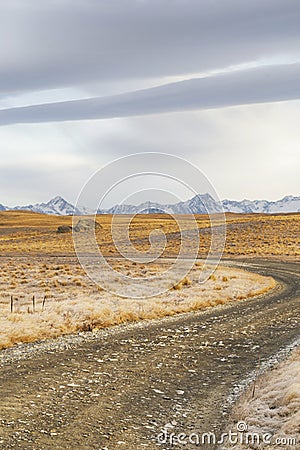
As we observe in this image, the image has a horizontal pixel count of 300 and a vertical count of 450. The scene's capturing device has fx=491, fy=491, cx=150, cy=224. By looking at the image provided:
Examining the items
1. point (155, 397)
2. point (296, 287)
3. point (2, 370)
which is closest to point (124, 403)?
point (155, 397)

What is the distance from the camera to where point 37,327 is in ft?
48.6

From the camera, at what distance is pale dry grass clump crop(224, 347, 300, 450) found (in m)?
7.02

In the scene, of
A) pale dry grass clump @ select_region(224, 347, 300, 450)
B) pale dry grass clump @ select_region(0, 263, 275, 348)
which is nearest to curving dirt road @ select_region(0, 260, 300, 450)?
pale dry grass clump @ select_region(224, 347, 300, 450)

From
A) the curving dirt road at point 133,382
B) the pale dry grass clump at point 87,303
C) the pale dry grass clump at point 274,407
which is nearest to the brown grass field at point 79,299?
the pale dry grass clump at point 87,303

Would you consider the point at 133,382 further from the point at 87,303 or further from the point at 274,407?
the point at 87,303

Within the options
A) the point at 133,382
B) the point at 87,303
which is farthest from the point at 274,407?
the point at 87,303

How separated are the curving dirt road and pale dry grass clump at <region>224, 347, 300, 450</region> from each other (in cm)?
49

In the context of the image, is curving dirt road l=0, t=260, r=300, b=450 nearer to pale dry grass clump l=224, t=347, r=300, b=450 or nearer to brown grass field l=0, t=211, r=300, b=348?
pale dry grass clump l=224, t=347, r=300, b=450

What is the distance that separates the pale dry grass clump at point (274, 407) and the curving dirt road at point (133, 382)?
1.59 feet

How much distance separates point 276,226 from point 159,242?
20.2 metres

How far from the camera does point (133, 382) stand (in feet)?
33.6

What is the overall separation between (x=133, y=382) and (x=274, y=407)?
3163 mm

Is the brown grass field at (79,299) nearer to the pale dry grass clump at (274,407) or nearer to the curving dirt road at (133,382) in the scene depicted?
the curving dirt road at (133,382)

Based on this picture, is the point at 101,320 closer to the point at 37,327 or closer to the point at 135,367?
the point at 37,327
